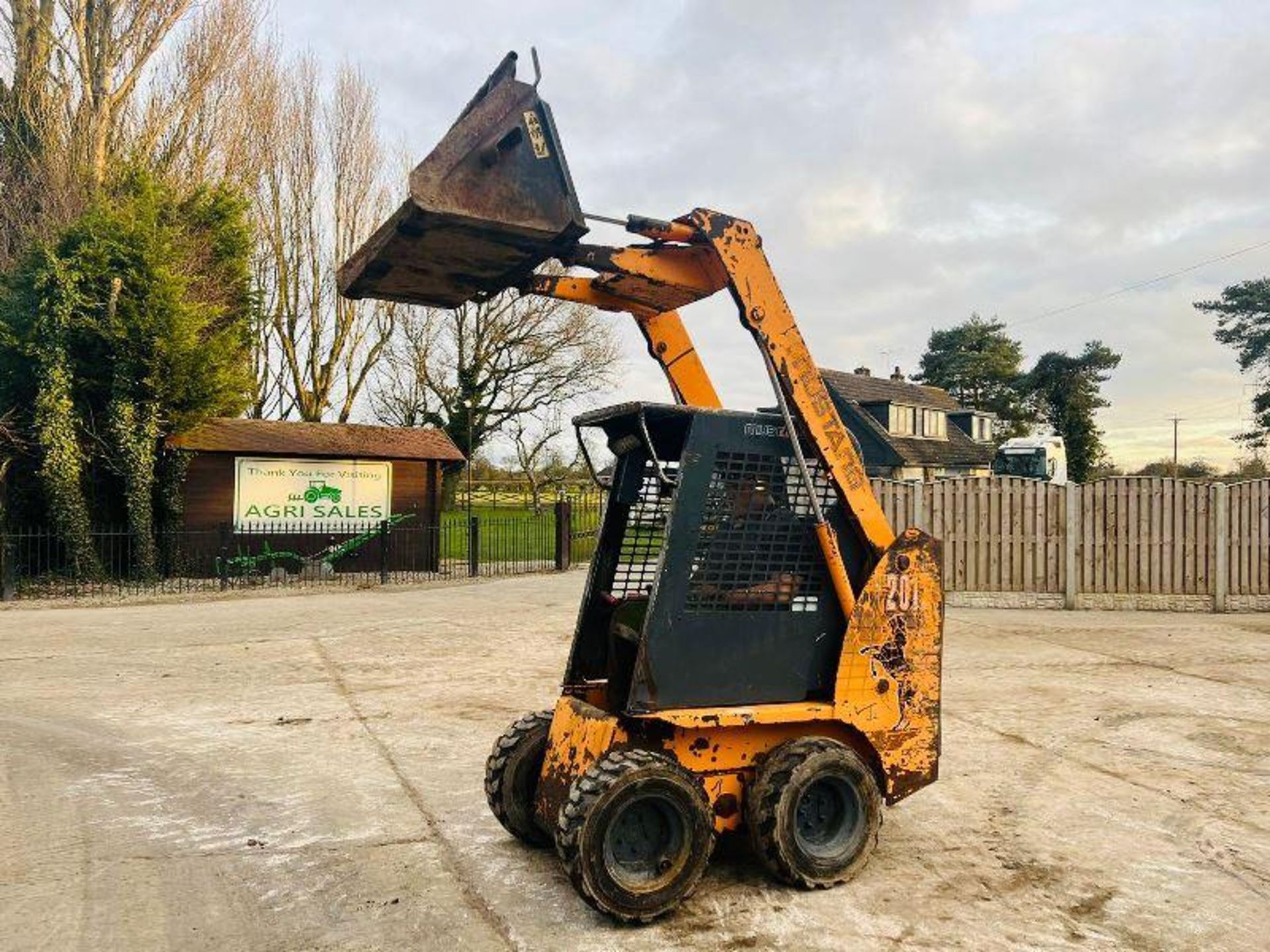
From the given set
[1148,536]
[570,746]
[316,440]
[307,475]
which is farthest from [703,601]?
[316,440]

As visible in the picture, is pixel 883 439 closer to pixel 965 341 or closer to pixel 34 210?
pixel 965 341

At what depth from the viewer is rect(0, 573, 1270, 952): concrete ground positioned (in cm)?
353

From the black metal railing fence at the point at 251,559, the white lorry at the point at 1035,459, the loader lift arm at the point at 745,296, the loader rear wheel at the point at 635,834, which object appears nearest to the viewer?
the loader rear wheel at the point at 635,834

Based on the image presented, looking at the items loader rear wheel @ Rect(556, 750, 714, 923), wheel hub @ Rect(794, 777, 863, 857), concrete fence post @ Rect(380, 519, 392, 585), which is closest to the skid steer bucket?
loader rear wheel @ Rect(556, 750, 714, 923)

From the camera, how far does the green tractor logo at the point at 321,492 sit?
1853cm

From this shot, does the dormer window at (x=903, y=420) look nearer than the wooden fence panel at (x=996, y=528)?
No

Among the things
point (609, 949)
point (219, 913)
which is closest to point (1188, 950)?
point (609, 949)

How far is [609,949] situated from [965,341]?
55.5 meters

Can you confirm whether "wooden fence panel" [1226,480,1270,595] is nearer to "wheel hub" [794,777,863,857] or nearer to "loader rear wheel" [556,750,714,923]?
"wheel hub" [794,777,863,857]

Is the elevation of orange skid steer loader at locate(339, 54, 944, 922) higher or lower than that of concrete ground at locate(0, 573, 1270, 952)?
higher

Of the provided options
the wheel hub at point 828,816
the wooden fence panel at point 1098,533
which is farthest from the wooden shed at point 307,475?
the wheel hub at point 828,816

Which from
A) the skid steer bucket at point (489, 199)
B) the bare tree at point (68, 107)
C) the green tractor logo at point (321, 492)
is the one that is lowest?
the green tractor logo at point (321, 492)

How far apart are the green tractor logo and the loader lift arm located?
15.8 metres

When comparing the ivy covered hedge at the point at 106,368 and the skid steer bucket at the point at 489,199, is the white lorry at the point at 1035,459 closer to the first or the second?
the ivy covered hedge at the point at 106,368
